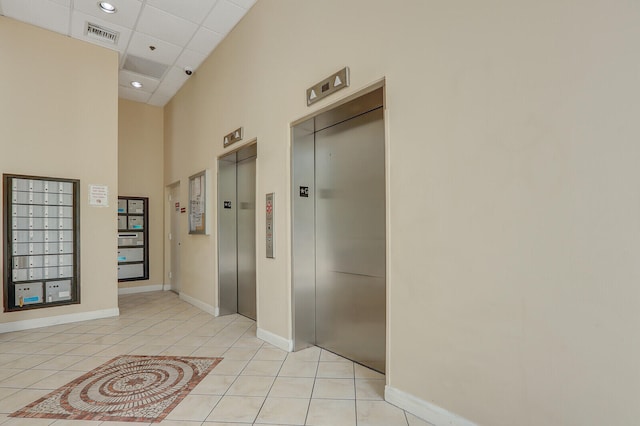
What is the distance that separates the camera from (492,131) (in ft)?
5.92

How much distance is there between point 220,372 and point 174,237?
14.9 ft

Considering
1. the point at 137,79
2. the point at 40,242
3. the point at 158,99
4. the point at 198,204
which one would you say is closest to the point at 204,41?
the point at 137,79

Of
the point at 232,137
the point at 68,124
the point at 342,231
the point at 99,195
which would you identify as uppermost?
the point at 68,124

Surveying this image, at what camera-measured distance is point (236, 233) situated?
491 cm

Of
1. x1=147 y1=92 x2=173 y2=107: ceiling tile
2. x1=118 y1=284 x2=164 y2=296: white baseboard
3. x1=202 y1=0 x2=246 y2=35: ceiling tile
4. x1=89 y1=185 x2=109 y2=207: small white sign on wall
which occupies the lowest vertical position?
x1=118 y1=284 x2=164 y2=296: white baseboard

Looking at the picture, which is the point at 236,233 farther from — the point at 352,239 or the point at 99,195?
the point at 352,239

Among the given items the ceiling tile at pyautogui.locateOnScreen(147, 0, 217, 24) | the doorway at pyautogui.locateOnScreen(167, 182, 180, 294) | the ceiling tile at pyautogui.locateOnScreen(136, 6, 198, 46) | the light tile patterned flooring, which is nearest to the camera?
the light tile patterned flooring

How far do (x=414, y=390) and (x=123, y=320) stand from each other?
14.2 feet

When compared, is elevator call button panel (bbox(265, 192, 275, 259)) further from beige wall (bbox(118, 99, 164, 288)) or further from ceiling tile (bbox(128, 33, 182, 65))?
beige wall (bbox(118, 99, 164, 288))

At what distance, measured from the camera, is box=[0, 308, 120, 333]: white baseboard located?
13.9 feet

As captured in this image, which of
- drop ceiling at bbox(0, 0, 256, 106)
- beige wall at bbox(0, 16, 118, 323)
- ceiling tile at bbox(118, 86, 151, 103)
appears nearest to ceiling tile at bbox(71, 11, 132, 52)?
drop ceiling at bbox(0, 0, 256, 106)

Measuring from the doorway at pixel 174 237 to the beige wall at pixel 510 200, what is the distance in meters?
5.03

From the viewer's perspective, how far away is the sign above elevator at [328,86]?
2693 millimetres

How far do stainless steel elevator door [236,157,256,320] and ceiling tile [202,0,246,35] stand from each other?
1819 mm
